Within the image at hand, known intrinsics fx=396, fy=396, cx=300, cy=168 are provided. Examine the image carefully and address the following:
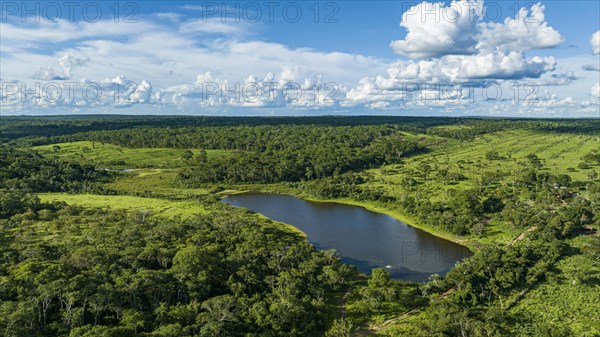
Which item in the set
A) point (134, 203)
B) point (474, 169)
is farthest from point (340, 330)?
point (474, 169)

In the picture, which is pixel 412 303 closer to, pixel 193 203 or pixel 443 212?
pixel 443 212

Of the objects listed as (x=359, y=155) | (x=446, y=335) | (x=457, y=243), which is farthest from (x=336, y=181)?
(x=446, y=335)

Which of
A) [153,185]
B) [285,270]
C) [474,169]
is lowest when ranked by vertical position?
[285,270]

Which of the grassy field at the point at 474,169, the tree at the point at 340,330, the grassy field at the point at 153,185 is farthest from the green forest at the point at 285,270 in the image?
the grassy field at the point at 153,185

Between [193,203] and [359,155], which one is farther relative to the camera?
[359,155]

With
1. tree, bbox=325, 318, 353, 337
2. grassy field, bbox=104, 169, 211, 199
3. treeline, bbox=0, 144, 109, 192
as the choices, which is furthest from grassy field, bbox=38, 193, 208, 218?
tree, bbox=325, 318, 353, 337

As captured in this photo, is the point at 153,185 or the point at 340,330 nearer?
the point at 340,330

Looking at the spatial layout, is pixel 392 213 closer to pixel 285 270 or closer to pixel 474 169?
pixel 285 270
